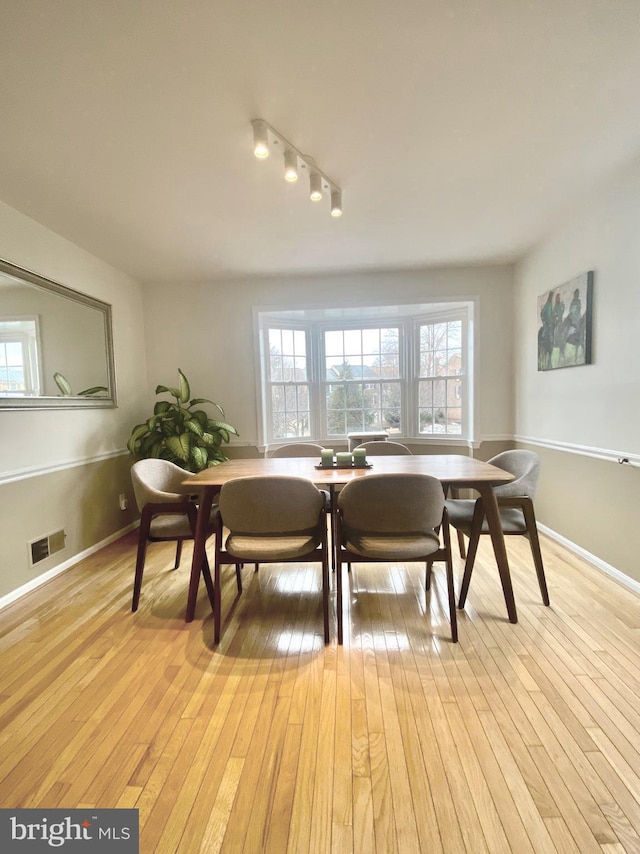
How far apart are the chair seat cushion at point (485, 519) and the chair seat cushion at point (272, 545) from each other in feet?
2.84

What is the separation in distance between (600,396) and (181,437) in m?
3.32

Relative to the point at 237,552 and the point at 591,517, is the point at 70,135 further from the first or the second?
the point at 591,517

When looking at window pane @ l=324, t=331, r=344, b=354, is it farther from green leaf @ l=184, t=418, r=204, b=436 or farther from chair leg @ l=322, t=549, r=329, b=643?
chair leg @ l=322, t=549, r=329, b=643

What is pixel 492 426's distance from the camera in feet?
12.4

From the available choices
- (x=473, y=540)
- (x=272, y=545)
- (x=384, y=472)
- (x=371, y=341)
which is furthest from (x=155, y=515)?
(x=371, y=341)

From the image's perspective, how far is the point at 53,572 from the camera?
2578mm

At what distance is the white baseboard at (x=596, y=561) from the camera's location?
2.20 metres

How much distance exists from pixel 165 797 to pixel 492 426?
3.70m

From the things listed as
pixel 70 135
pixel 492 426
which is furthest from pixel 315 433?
pixel 70 135

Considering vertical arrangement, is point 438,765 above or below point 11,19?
below

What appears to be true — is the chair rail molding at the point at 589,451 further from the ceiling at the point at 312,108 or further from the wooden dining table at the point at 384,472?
the ceiling at the point at 312,108

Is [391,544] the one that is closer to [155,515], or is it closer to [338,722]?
[338,722]

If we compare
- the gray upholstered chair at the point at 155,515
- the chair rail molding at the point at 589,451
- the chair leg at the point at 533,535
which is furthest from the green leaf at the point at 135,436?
the chair rail molding at the point at 589,451

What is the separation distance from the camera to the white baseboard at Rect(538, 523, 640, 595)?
220 centimetres
